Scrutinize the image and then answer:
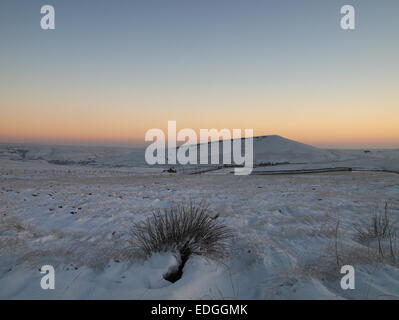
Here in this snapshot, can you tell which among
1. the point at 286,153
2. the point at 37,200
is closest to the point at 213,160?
the point at 286,153

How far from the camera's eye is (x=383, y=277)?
2271mm

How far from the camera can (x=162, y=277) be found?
2.38 metres

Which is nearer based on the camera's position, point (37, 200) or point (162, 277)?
point (162, 277)

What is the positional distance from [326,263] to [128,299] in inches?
82.6

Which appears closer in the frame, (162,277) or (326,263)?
(162,277)

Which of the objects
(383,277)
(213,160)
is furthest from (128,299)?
(213,160)

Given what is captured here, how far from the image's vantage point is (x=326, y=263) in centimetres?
262
